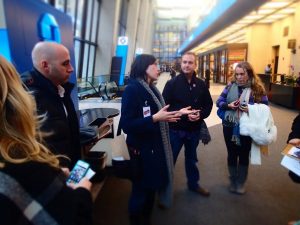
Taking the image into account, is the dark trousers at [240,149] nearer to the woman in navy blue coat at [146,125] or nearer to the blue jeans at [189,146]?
the blue jeans at [189,146]

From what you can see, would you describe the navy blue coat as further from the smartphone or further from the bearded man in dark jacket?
the smartphone

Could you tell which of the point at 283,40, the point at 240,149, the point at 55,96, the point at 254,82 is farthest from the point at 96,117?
the point at 283,40

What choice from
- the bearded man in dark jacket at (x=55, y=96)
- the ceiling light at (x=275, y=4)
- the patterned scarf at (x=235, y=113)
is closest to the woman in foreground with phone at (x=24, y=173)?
the bearded man in dark jacket at (x=55, y=96)

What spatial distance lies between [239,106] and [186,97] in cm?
57

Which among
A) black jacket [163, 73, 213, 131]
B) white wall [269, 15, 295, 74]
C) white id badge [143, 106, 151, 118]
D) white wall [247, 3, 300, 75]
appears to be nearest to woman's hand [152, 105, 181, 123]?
white id badge [143, 106, 151, 118]

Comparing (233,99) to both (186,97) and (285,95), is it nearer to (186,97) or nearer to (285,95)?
(186,97)

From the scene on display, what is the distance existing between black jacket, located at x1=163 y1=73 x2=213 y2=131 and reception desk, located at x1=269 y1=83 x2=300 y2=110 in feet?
22.2

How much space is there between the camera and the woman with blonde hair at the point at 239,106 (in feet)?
9.85

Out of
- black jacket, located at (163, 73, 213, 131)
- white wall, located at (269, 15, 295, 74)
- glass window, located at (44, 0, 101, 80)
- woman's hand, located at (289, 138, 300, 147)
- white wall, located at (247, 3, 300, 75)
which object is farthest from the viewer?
white wall, located at (247, 3, 300, 75)

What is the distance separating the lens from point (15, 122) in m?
0.91

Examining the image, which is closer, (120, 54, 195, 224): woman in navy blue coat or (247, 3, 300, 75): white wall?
(120, 54, 195, 224): woman in navy blue coat

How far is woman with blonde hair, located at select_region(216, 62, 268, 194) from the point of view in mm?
3002

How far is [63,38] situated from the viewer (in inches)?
159

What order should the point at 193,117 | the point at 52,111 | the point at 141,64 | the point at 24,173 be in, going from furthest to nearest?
the point at 193,117
the point at 141,64
the point at 52,111
the point at 24,173
